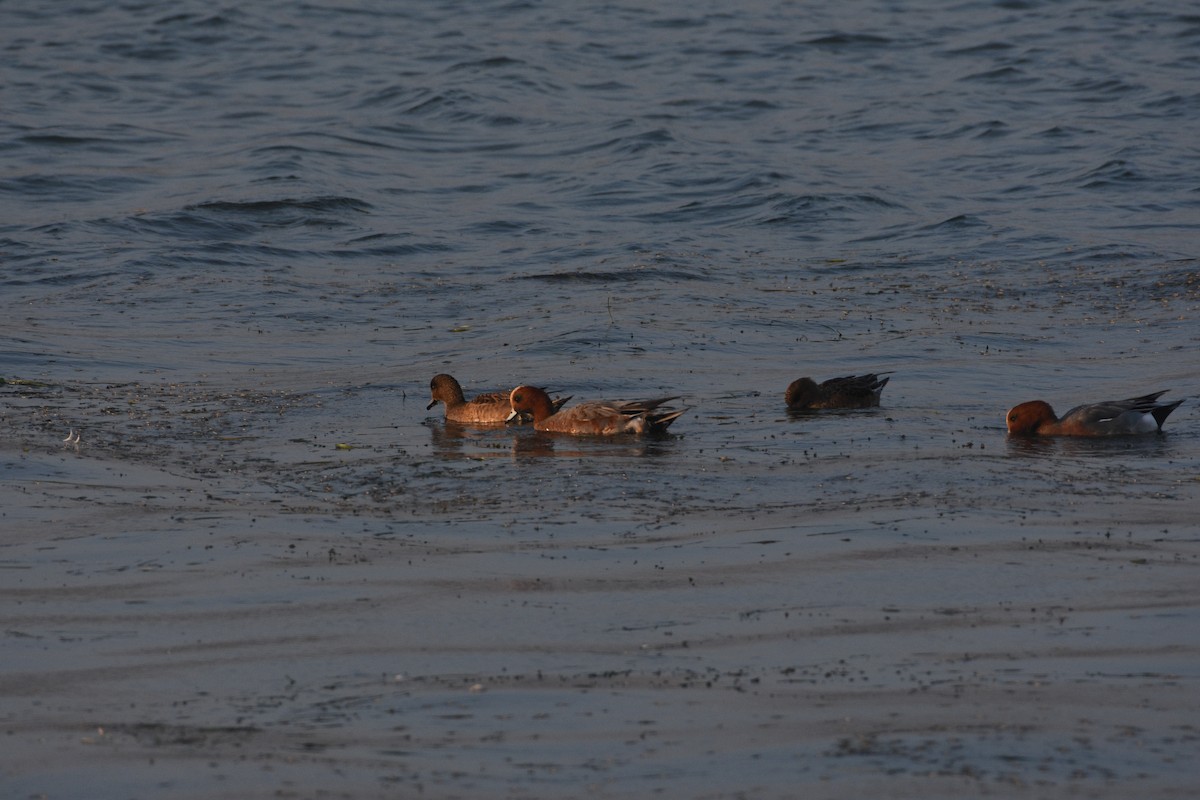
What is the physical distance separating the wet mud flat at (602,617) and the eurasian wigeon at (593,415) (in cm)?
32

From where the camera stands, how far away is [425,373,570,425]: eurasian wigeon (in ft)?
37.5

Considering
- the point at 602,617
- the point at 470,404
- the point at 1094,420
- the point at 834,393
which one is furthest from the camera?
the point at 470,404

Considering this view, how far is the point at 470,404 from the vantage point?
1154cm

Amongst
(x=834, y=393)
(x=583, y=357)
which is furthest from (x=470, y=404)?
(x=834, y=393)

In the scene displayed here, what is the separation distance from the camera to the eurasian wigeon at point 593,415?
10.6 meters

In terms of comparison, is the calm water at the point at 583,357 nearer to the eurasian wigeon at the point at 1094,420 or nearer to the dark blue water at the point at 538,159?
the dark blue water at the point at 538,159

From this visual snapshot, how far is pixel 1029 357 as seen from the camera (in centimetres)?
1335

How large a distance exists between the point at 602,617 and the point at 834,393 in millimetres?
5188

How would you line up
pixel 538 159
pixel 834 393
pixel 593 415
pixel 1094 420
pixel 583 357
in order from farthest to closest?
pixel 538 159, pixel 583 357, pixel 834 393, pixel 593 415, pixel 1094 420

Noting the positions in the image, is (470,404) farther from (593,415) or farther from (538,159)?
(538,159)

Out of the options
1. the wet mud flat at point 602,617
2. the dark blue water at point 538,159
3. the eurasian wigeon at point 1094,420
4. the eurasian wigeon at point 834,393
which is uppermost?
the dark blue water at point 538,159

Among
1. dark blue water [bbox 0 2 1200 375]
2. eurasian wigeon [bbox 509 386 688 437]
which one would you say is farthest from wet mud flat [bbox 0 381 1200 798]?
dark blue water [bbox 0 2 1200 375]

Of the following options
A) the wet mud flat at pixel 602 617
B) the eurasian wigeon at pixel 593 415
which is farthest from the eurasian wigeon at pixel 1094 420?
the eurasian wigeon at pixel 593 415

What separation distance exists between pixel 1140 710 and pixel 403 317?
1094 cm
